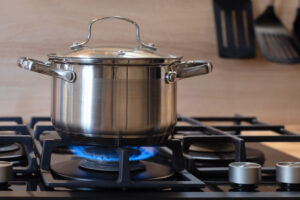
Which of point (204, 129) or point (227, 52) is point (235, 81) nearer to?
point (227, 52)

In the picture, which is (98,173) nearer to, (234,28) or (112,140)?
(112,140)

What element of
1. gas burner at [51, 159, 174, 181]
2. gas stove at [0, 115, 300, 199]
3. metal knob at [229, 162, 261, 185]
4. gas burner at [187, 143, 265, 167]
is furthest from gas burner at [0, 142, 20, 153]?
metal knob at [229, 162, 261, 185]

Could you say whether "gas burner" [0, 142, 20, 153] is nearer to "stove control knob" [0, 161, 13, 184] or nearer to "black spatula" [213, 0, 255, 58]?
"stove control knob" [0, 161, 13, 184]

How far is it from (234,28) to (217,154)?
57cm

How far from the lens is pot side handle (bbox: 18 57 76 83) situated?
2.45 feet

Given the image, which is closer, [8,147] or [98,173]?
[98,173]

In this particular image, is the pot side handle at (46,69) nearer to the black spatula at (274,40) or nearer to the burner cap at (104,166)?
the burner cap at (104,166)

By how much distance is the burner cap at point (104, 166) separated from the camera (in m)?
0.80

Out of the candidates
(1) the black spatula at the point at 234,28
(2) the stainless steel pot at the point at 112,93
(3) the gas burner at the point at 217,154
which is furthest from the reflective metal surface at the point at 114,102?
(1) the black spatula at the point at 234,28

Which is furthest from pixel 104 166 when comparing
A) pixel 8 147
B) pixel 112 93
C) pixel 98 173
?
pixel 8 147

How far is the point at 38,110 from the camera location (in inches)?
56.2

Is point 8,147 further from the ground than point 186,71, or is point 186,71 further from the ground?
point 186,71

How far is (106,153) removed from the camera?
82 centimetres

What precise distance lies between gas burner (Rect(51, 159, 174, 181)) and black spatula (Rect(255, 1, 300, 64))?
73cm
